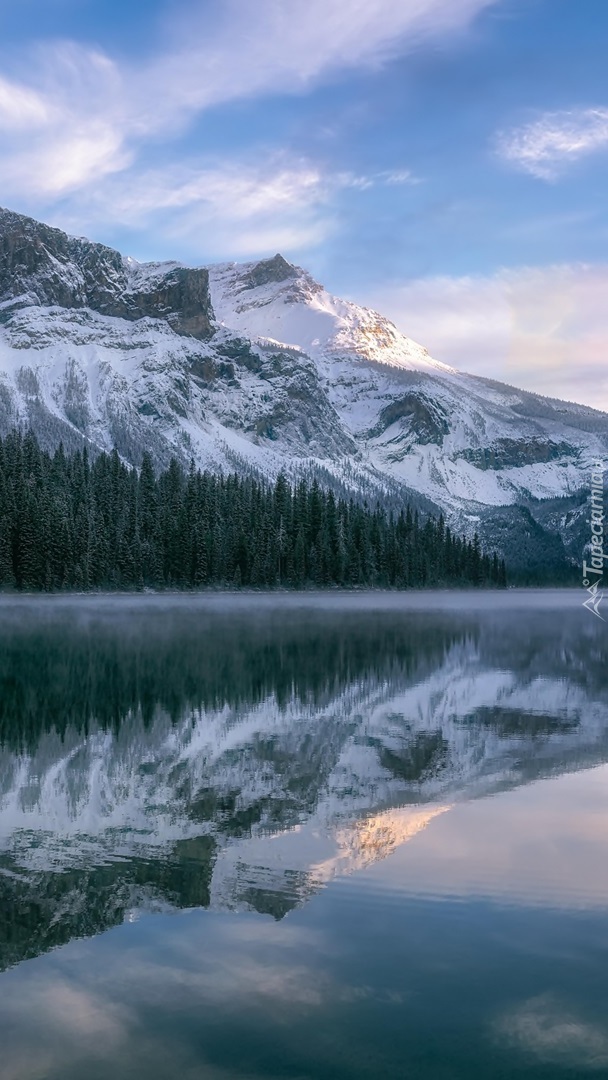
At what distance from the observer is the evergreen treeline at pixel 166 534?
132 metres

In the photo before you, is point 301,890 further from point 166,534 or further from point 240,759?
point 166,534

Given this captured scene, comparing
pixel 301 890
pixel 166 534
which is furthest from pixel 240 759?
pixel 166 534

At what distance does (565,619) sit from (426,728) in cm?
7126

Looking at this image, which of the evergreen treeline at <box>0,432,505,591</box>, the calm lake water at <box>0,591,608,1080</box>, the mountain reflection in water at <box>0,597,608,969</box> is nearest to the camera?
the calm lake water at <box>0,591,608,1080</box>

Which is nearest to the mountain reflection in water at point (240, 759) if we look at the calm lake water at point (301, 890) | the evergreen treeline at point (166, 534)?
the calm lake water at point (301, 890)

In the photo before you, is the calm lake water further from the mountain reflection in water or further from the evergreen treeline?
the evergreen treeline

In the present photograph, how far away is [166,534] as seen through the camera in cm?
15788

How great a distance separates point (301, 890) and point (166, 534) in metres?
145

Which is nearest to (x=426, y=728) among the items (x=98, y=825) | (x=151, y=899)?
(x=98, y=825)

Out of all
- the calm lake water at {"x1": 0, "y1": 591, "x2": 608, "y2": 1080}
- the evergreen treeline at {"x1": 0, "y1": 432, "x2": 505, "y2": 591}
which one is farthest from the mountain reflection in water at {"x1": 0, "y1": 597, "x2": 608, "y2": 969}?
the evergreen treeline at {"x1": 0, "y1": 432, "x2": 505, "y2": 591}

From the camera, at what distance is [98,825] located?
17781 millimetres

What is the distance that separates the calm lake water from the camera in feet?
32.5

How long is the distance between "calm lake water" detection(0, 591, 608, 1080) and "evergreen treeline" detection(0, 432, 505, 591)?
331 ft

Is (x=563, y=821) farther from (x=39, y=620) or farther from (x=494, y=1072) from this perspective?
(x=39, y=620)
